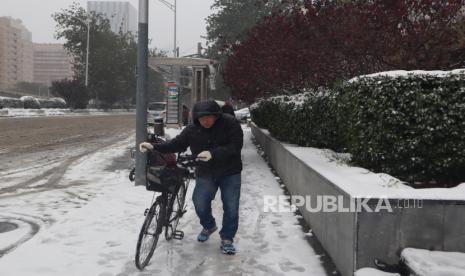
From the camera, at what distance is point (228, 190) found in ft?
16.9

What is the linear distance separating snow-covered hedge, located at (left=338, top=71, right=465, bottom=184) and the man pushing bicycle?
1542 millimetres

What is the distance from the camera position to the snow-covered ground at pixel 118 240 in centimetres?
472

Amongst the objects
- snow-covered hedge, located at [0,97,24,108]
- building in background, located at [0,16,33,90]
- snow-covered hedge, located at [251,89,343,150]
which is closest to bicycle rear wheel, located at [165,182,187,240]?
snow-covered hedge, located at [251,89,343,150]

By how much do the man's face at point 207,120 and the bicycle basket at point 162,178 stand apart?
1.83 ft

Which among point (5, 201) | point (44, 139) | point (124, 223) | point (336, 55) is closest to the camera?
point (124, 223)

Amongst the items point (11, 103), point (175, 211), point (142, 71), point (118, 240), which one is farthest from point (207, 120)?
point (11, 103)

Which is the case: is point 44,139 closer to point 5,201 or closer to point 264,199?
point 5,201

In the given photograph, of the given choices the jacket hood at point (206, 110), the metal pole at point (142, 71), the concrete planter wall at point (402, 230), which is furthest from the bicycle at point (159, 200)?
the metal pole at point (142, 71)

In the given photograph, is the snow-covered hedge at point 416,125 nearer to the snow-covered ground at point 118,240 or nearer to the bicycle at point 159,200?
the snow-covered ground at point 118,240

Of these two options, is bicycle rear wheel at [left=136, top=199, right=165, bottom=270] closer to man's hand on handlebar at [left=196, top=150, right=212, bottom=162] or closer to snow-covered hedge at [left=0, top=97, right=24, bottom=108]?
man's hand on handlebar at [left=196, top=150, right=212, bottom=162]

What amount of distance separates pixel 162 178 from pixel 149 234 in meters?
0.57

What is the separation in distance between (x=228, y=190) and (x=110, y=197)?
137 inches

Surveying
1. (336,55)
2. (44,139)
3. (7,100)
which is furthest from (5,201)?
(7,100)

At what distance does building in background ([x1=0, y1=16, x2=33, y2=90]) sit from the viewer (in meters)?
160
